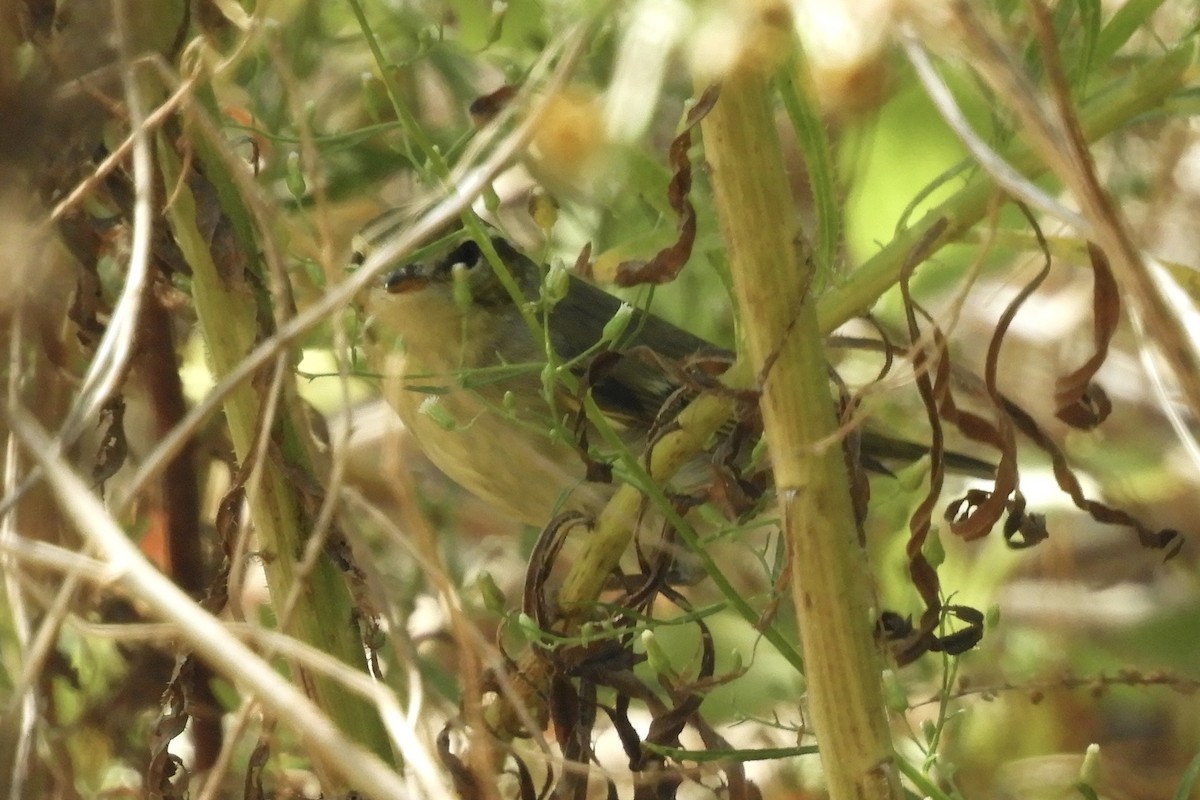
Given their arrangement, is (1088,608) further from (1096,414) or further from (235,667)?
(235,667)

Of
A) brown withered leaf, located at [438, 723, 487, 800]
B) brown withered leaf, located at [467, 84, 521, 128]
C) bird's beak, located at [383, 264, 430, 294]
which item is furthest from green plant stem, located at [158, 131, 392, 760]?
bird's beak, located at [383, 264, 430, 294]

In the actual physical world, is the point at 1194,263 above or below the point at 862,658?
above

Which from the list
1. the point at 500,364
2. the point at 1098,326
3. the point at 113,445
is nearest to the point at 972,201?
the point at 1098,326

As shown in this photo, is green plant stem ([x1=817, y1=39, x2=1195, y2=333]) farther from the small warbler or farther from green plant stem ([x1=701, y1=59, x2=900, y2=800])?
the small warbler

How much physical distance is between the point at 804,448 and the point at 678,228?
20 cm

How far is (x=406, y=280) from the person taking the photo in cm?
236

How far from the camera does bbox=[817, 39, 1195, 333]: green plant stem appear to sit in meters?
1.11

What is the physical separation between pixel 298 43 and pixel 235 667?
4.17 feet

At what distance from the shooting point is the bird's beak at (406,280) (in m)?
2.36

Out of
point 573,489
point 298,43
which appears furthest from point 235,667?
point 298,43

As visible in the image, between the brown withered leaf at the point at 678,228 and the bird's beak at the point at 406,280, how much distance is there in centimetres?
124

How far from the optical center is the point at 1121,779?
2348 mm

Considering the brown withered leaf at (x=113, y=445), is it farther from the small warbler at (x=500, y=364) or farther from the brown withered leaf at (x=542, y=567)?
the small warbler at (x=500, y=364)

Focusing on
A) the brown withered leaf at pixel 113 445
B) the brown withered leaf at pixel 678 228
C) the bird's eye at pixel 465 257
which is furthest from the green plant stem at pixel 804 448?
the bird's eye at pixel 465 257
